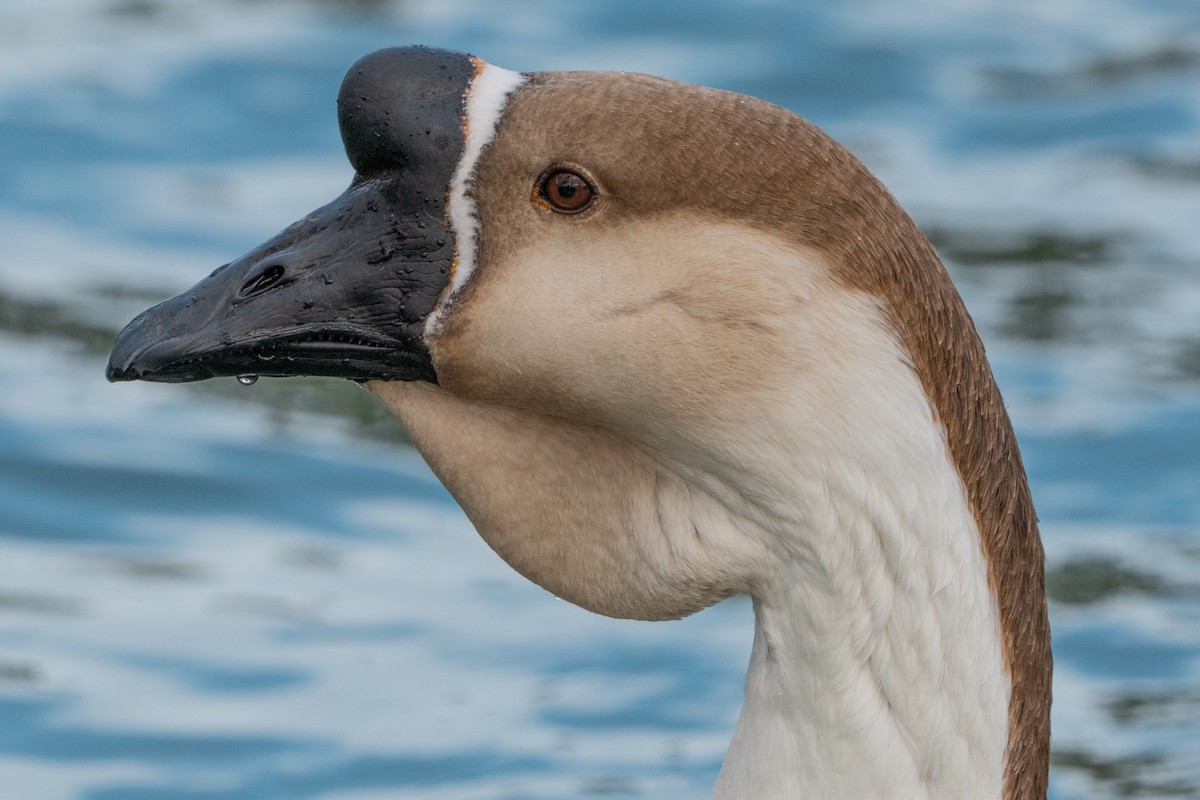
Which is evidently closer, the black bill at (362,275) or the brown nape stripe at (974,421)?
the brown nape stripe at (974,421)

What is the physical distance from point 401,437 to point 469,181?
481cm

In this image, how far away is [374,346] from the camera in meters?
4.20

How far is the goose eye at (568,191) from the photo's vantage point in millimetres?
4039

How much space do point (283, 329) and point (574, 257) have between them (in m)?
0.59

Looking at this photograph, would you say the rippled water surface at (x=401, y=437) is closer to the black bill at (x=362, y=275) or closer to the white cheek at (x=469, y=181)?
the black bill at (x=362, y=275)

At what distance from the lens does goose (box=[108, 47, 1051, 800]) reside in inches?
157

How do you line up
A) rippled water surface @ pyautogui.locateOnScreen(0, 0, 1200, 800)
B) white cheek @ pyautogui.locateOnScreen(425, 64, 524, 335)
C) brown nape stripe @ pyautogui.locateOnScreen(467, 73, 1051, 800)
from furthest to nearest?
rippled water surface @ pyautogui.locateOnScreen(0, 0, 1200, 800) → white cheek @ pyautogui.locateOnScreen(425, 64, 524, 335) → brown nape stripe @ pyautogui.locateOnScreen(467, 73, 1051, 800)

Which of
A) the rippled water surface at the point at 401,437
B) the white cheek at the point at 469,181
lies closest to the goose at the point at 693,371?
the white cheek at the point at 469,181

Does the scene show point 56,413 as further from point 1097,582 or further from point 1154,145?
point 1154,145

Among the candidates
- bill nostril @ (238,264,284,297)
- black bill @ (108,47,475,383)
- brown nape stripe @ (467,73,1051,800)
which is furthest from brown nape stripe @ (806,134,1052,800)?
bill nostril @ (238,264,284,297)

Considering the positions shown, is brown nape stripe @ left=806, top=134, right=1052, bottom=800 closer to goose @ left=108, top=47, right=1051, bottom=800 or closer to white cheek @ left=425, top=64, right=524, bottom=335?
goose @ left=108, top=47, right=1051, bottom=800

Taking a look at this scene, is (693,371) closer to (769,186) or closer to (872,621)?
(769,186)

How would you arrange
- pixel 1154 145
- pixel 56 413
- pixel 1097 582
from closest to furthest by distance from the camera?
1. pixel 1097 582
2. pixel 56 413
3. pixel 1154 145

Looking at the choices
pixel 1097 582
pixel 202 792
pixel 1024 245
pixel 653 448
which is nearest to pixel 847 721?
pixel 653 448
